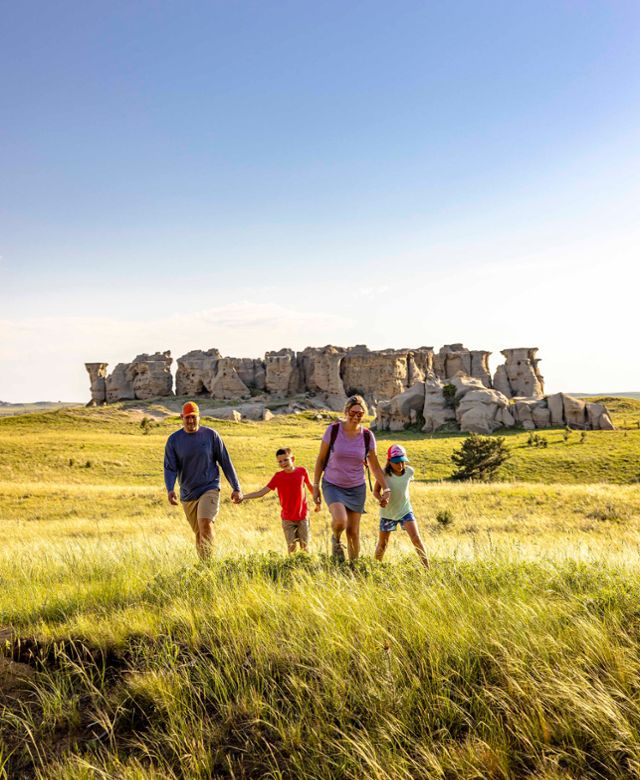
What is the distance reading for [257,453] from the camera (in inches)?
1550

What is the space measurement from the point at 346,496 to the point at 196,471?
2100 millimetres

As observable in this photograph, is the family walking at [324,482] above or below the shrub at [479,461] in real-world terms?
above

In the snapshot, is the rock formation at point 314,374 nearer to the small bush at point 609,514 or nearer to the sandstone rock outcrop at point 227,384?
the sandstone rock outcrop at point 227,384

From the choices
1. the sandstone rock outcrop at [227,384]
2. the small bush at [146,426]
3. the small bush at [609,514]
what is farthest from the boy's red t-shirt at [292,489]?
the sandstone rock outcrop at [227,384]

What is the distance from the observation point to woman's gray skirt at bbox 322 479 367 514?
6652 mm

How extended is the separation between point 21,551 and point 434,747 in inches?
321

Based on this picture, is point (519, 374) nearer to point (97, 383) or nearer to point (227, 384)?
→ point (227, 384)

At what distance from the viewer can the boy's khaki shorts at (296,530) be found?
764 cm

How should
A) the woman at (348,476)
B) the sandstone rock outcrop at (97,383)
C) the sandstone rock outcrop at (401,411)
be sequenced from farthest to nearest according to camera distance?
the sandstone rock outcrop at (97,383), the sandstone rock outcrop at (401,411), the woman at (348,476)

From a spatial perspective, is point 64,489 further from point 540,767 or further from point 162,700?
point 540,767

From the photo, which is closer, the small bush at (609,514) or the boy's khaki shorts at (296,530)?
the boy's khaki shorts at (296,530)

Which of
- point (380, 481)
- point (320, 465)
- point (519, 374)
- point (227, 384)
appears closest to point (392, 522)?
point (380, 481)

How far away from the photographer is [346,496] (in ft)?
21.9

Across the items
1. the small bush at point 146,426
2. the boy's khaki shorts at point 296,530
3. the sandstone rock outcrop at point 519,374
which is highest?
the sandstone rock outcrop at point 519,374
